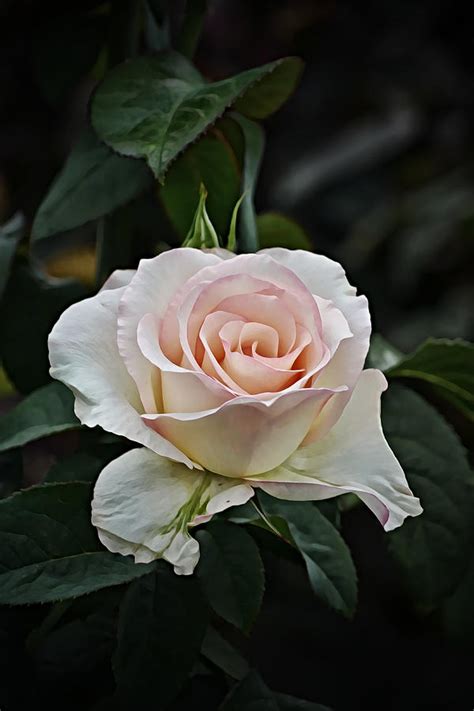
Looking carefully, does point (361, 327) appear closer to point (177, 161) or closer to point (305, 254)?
point (305, 254)

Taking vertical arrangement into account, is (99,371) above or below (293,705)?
above

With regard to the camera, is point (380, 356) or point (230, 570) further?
point (380, 356)

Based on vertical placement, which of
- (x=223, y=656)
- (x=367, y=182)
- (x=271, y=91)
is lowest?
(x=367, y=182)

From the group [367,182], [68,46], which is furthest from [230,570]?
[367,182]

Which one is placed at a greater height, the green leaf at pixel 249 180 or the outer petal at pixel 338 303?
the outer petal at pixel 338 303

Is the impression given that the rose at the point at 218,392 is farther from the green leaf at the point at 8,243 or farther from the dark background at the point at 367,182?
the dark background at the point at 367,182

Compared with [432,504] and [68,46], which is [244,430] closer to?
[432,504]

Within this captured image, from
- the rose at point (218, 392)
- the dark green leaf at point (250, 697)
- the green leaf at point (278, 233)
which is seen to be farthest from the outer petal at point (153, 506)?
the green leaf at point (278, 233)
